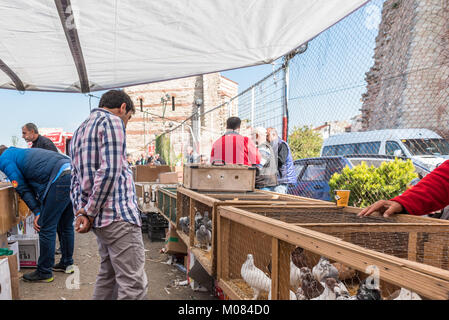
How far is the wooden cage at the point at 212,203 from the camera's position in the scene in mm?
2629

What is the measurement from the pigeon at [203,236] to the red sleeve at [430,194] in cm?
167

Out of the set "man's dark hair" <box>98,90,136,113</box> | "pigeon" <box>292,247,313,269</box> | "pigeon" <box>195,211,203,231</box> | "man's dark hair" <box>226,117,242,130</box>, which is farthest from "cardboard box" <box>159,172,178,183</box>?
"pigeon" <box>292,247,313,269</box>

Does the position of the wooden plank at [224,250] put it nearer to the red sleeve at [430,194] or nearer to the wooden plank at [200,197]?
the wooden plank at [200,197]

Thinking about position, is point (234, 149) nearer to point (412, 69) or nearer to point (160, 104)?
point (412, 69)

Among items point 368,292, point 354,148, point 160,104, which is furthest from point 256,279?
point 160,104

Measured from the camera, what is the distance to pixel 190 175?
3799mm

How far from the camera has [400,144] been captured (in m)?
7.32

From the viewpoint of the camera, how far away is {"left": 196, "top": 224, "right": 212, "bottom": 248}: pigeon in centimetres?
303

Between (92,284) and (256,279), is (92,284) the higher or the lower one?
the lower one

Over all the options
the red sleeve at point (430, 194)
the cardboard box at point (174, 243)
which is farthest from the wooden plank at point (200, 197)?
the red sleeve at point (430, 194)

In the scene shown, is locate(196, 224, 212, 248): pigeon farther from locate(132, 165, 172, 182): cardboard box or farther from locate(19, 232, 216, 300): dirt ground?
locate(132, 165, 172, 182): cardboard box

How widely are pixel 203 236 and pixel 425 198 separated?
1877mm
